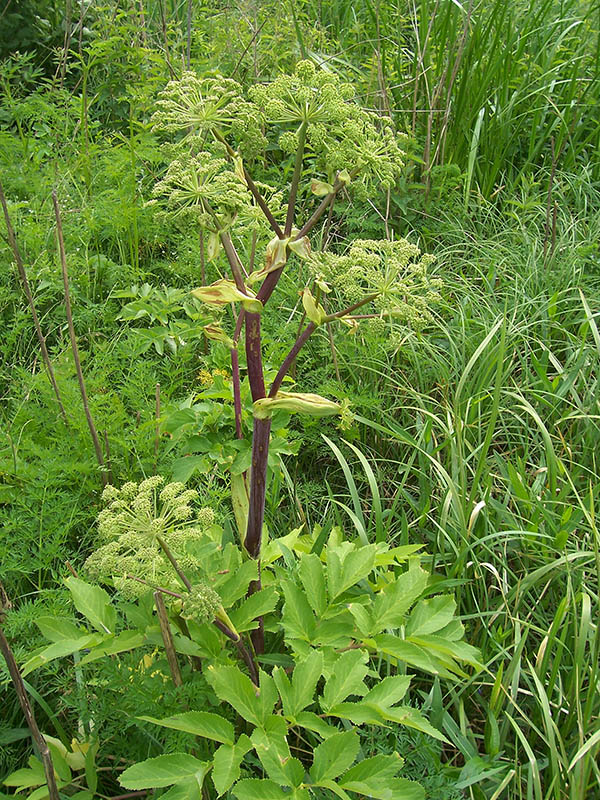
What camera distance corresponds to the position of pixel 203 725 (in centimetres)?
126

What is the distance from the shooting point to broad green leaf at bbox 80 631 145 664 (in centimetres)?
136

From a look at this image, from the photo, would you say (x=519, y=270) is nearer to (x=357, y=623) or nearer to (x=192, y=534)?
(x=357, y=623)

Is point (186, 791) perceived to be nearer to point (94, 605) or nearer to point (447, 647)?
point (94, 605)

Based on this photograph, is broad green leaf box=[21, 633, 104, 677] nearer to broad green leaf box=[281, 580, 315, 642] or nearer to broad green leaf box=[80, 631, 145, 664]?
broad green leaf box=[80, 631, 145, 664]

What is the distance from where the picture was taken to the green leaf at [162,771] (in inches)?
47.0

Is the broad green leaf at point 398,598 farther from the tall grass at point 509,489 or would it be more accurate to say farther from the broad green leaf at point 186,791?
the broad green leaf at point 186,791

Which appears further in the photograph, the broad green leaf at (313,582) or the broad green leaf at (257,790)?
the broad green leaf at (313,582)


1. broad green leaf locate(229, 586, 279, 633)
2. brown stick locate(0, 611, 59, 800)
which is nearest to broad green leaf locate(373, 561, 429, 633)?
broad green leaf locate(229, 586, 279, 633)

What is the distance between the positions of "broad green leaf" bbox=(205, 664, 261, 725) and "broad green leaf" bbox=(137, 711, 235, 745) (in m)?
0.04

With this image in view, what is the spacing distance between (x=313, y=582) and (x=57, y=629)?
530 mm

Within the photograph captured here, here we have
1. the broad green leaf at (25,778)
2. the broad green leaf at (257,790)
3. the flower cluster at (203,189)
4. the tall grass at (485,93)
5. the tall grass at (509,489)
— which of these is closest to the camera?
the broad green leaf at (257,790)

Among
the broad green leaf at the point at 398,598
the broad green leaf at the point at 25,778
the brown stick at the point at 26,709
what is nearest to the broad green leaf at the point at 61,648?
the brown stick at the point at 26,709

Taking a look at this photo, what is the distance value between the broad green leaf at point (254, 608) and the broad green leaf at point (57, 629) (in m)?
0.32

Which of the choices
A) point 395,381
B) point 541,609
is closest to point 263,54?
point 395,381
